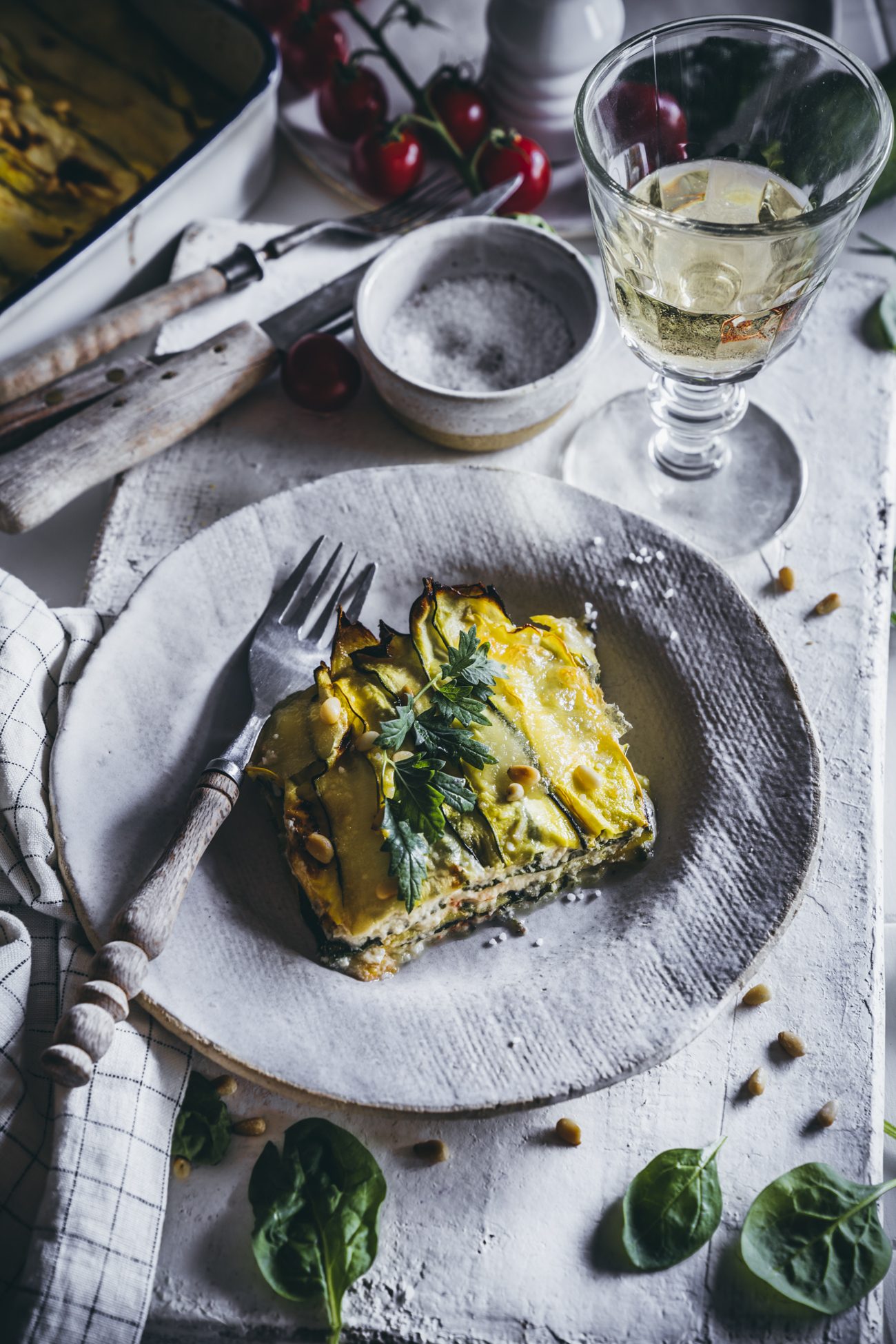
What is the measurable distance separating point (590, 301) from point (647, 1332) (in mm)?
1870

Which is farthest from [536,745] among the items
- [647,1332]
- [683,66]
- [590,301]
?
[683,66]

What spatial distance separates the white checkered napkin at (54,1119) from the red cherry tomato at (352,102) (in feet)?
5.65

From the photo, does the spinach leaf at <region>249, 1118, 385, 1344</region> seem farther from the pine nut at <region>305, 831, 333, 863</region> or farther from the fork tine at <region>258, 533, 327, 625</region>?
the fork tine at <region>258, 533, 327, 625</region>

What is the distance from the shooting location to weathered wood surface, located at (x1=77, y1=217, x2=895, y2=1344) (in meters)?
1.53

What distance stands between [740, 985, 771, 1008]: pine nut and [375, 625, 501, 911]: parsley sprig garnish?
0.56 m

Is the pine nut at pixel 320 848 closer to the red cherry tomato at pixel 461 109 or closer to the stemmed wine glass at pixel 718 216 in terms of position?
the stemmed wine glass at pixel 718 216

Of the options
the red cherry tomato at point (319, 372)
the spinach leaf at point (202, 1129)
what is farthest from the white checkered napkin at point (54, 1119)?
the red cherry tomato at point (319, 372)

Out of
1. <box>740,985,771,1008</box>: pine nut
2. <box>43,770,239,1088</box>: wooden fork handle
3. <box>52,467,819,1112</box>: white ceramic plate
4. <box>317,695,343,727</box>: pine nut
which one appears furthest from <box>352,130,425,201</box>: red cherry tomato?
<box>740,985,771,1008</box>: pine nut

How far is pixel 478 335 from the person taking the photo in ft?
7.89

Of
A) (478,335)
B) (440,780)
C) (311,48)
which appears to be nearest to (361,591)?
(440,780)

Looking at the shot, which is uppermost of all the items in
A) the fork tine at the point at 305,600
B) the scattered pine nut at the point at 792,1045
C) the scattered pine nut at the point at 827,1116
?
the fork tine at the point at 305,600

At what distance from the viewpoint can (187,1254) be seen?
1569mm

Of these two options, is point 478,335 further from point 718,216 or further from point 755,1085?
point 755,1085

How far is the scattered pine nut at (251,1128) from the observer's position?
1.65 m
